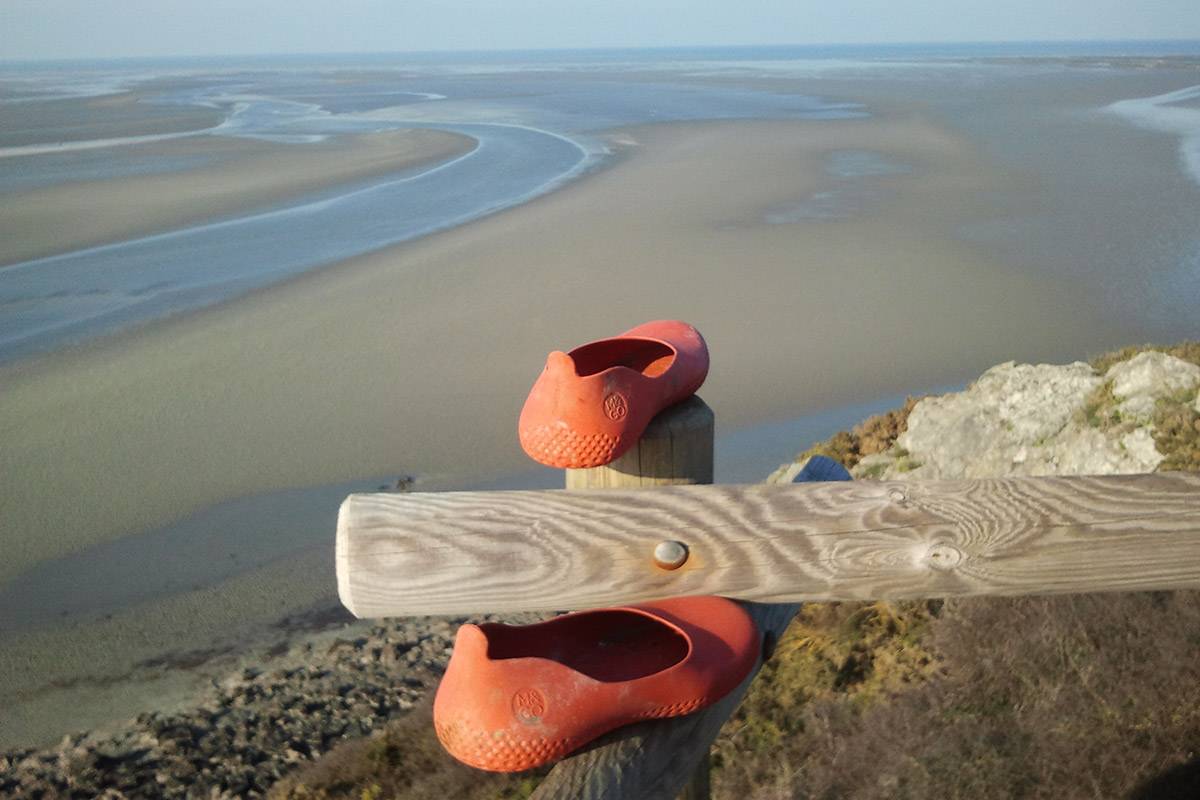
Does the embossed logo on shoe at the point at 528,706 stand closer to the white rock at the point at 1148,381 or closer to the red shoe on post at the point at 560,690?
the red shoe on post at the point at 560,690

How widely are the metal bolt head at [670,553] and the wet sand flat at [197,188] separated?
17.3 meters

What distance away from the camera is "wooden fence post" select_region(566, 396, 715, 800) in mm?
2336

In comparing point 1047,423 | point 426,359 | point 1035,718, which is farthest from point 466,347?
point 1035,718

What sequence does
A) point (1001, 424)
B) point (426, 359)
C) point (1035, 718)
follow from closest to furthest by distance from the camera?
point (1035, 718)
point (1001, 424)
point (426, 359)

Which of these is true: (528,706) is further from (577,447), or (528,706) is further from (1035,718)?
(1035,718)

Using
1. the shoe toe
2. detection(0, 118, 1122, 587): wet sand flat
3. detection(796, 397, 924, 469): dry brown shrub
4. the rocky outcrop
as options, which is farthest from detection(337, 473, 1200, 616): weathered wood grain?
detection(0, 118, 1122, 587): wet sand flat

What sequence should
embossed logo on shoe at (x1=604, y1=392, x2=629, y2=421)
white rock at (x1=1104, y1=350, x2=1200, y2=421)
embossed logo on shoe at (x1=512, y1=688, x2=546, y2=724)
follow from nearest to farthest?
embossed logo on shoe at (x1=512, y1=688, x2=546, y2=724) → embossed logo on shoe at (x1=604, y1=392, x2=629, y2=421) → white rock at (x1=1104, y1=350, x2=1200, y2=421)

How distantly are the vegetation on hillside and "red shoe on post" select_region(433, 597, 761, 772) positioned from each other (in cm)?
222

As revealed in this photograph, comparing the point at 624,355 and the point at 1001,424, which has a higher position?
the point at 624,355

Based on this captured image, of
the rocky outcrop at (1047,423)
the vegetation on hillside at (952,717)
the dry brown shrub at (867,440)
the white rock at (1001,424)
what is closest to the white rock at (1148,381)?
the rocky outcrop at (1047,423)

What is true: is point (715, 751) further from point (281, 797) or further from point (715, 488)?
point (715, 488)

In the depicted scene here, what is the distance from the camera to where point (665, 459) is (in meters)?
2.35

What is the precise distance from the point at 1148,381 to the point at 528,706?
6010 millimetres

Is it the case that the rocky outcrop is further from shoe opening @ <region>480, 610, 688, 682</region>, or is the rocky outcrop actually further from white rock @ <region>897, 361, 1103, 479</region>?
shoe opening @ <region>480, 610, 688, 682</region>
